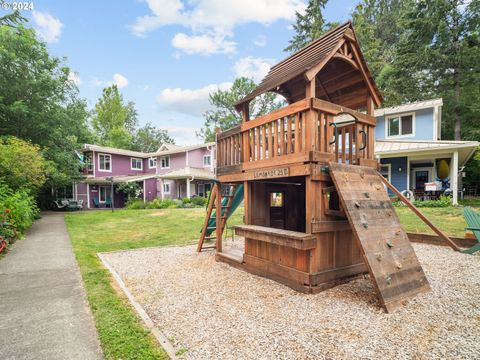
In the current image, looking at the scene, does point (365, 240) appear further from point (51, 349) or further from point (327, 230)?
point (51, 349)

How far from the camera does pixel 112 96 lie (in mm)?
40125

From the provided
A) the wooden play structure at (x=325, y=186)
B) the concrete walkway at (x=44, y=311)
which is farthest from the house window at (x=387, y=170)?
the concrete walkway at (x=44, y=311)

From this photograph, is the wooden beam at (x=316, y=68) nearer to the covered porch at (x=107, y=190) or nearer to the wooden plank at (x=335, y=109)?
the wooden plank at (x=335, y=109)

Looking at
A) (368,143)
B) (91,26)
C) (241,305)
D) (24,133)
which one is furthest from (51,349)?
(24,133)

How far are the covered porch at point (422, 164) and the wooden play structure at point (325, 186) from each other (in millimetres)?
10716

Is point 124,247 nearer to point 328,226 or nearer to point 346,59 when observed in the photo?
point 328,226

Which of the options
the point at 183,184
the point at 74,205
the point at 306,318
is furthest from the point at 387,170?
the point at 74,205

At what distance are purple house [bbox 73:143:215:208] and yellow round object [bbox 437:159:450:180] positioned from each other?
1693 cm

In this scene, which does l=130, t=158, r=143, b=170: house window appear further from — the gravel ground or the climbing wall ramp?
the climbing wall ramp

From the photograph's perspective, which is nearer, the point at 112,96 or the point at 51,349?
the point at 51,349

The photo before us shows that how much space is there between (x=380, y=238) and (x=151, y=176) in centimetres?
2452

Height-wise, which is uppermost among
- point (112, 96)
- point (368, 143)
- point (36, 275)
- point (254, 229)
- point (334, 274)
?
point (112, 96)

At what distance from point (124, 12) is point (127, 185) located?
15519mm

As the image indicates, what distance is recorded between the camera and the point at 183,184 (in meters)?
25.8
